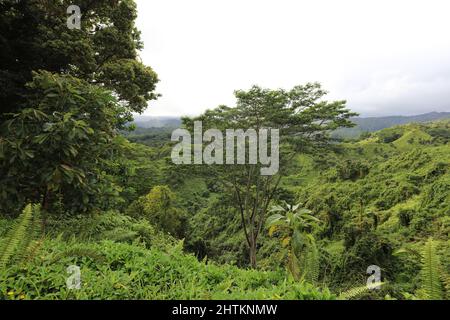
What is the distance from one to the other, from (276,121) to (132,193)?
690 centimetres

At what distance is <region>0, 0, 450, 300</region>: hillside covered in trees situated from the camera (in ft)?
10.4

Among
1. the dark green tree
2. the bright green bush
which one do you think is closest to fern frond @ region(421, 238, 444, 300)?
the bright green bush

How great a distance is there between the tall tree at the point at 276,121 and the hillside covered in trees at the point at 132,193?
0.06 meters

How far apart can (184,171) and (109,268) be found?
1239cm

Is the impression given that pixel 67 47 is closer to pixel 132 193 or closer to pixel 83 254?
pixel 83 254

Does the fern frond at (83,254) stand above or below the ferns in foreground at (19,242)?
below

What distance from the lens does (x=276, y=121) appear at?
14.4m

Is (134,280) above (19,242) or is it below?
below

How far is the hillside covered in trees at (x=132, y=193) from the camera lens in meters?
3.16

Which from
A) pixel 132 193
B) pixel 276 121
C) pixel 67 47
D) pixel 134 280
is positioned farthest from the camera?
pixel 276 121

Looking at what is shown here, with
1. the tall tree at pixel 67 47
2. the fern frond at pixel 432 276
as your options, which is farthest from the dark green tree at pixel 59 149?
the fern frond at pixel 432 276

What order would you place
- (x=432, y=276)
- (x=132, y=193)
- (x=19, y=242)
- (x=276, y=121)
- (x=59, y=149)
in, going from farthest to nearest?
1. (x=276, y=121)
2. (x=132, y=193)
3. (x=59, y=149)
4. (x=19, y=242)
5. (x=432, y=276)

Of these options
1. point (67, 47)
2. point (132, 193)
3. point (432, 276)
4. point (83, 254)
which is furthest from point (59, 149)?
point (132, 193)

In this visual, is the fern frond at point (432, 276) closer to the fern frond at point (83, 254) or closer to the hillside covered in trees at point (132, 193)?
the hillside covered in trees at point (132, 193)
